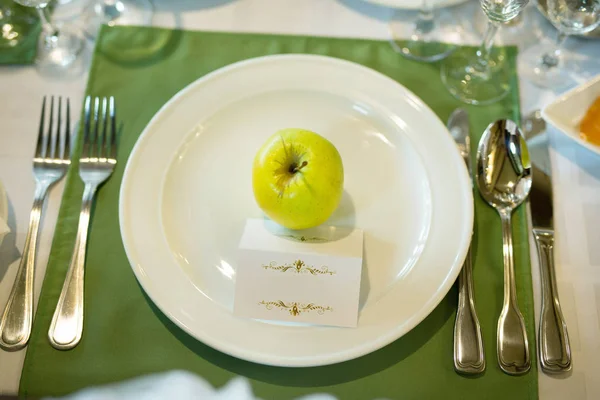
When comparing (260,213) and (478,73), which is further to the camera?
(478,73)

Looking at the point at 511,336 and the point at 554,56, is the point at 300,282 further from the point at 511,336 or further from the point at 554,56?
the point at 554,56

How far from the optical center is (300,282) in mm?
564

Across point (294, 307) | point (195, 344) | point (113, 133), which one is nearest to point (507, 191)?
point (294, 307)

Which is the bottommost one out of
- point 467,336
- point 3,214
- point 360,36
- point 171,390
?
point 171,390

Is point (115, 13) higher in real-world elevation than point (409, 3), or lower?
lower

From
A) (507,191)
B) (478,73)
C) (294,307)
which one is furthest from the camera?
(478,73)

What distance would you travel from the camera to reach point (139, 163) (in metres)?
0.65

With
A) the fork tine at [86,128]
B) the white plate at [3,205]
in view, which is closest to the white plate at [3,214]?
the white plate at [3,205]

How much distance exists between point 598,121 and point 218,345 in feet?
2.02

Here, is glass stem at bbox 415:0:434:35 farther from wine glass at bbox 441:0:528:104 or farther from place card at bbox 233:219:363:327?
Result: place card at bbox 233:219:363:327

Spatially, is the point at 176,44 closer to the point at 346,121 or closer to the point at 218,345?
the point at 346,121

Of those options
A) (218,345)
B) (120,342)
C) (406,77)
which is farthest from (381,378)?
(406,77)

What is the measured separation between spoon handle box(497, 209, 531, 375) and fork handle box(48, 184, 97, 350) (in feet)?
1.70

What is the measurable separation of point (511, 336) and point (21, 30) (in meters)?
0.90
